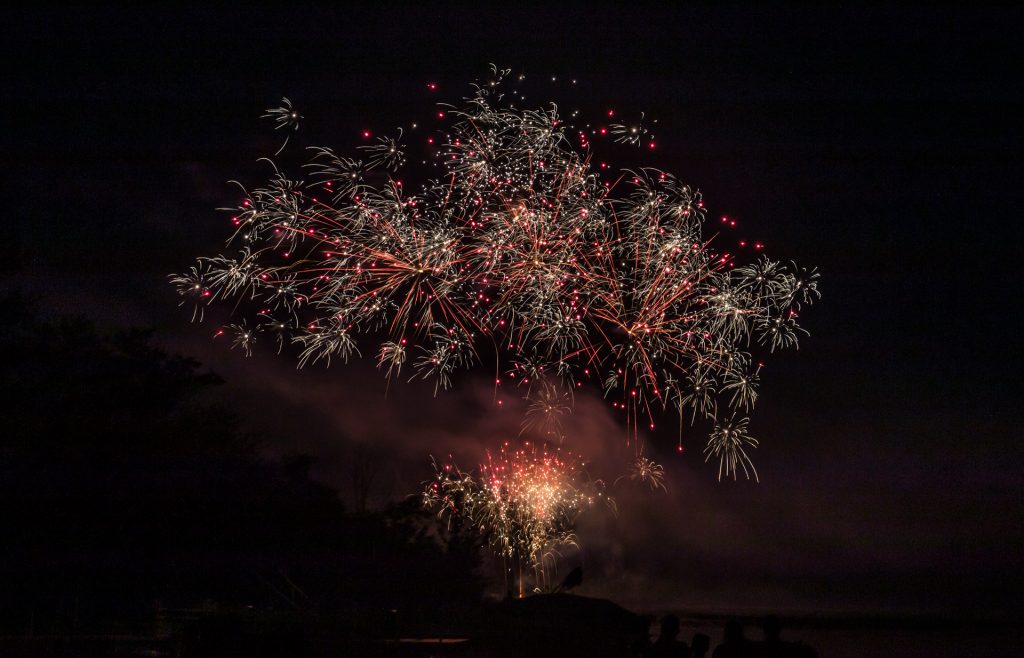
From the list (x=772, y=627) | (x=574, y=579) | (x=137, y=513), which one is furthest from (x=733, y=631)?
(x=137, y=513)

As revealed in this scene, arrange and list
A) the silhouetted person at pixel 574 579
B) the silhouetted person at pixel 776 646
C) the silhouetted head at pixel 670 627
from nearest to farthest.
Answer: the silhouetted person at pixel 776 646, the silhouetted head at pixel 670 627, the silhouetted person at pixel 574 579

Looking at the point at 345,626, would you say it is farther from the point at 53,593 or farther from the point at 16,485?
the point at 16,485

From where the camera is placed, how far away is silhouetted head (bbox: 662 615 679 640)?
34.5 ft

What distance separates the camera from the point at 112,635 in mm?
22766

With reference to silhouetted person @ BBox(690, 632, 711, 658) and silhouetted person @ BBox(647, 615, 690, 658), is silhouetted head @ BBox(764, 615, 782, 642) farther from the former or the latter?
silhouetted person @ BBox(690, 632, 711, 658)

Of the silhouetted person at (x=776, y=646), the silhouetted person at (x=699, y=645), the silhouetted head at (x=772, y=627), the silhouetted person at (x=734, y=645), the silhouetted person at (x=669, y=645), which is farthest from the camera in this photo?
the silhouetted person at (x=699, y=645)

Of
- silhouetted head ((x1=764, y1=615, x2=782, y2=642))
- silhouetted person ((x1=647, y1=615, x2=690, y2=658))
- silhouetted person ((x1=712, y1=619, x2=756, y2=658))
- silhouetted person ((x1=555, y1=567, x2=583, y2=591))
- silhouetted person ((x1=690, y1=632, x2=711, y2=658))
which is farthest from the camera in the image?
silhouetted person ((x1=555, y1=567, x2=583, y2=591))

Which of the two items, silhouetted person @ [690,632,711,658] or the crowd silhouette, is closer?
the crowd silhouette

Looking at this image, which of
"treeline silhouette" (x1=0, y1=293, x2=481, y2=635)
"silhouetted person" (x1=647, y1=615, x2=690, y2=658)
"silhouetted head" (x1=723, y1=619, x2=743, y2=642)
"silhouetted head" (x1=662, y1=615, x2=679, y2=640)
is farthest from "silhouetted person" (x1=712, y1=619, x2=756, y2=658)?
"treeline silhouette" (x1=0, y1=293, x2=481, y2=635)

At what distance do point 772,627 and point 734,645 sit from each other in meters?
0.56

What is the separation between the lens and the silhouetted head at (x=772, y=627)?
9.94 metres

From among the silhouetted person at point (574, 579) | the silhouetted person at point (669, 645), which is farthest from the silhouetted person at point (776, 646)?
the silhouetted person at point (574, 579)

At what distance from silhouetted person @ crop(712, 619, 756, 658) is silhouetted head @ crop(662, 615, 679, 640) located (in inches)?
18.9

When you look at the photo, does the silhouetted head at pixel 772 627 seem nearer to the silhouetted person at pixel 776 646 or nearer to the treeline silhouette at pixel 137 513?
the silhouetted person at pixel 776 646
